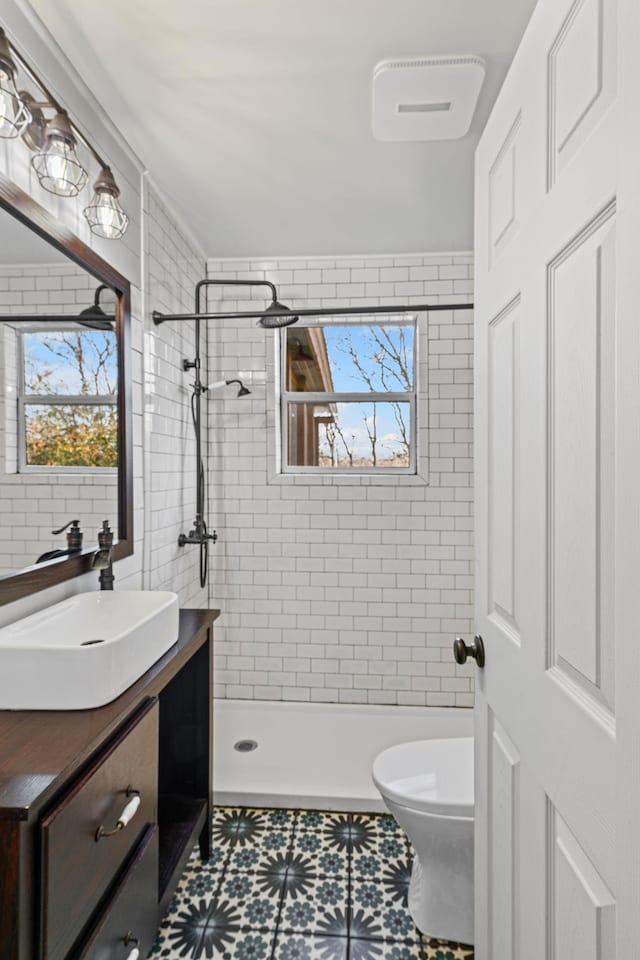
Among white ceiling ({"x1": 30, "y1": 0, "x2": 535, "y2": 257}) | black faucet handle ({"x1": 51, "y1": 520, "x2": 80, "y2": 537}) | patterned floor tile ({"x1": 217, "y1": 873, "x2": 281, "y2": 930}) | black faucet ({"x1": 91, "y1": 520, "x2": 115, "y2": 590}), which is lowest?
patterned floor tile ({"x1": 217, "y1": 873, "x2": 281, "y2": 930})

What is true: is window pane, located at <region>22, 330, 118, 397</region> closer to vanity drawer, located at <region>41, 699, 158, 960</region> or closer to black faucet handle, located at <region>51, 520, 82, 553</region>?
black faucet handle, located at <region>51, 520, 82, 553</region>

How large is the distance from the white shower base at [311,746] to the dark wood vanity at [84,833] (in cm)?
71

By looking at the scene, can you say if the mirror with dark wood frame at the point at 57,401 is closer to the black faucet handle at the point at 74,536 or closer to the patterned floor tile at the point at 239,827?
the black faucet handle at the point at 74,536

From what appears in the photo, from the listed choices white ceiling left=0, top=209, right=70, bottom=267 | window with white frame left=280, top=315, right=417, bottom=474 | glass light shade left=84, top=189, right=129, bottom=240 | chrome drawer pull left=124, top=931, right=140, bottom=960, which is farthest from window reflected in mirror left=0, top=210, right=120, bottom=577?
window with white frame left=280, top=315, right=417, bottom=474

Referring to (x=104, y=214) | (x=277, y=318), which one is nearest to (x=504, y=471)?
(x=104, y=214)

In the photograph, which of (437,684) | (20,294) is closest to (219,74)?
(20,294)

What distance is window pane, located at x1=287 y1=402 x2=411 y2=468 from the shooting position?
124 inches

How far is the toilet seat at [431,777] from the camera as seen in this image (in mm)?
1638

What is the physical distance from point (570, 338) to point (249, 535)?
2490 millimetres

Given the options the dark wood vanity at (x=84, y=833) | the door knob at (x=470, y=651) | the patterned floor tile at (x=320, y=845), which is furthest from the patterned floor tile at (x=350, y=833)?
the door knob at (x=470, y=651)

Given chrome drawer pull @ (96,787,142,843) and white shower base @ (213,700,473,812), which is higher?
chrome drawer pull @ (96,787,142,843)

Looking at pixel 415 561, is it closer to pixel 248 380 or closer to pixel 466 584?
pixel 466 584

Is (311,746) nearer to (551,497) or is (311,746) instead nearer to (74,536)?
(74,536)

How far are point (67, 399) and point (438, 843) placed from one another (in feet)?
5.66
